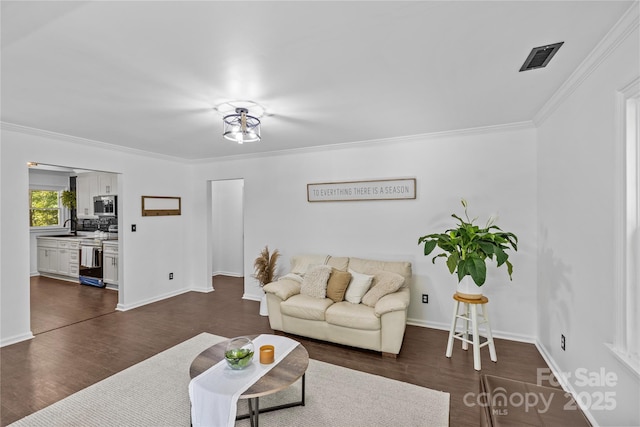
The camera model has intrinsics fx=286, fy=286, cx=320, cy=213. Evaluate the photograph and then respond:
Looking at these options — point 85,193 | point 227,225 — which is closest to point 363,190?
point 227,225

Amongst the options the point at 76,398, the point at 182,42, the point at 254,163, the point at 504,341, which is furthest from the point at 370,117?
the point at 76,398

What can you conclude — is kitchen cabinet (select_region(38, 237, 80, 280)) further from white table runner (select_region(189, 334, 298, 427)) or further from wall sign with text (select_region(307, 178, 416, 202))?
white table runner (select_region(189, 334, 298, 427))

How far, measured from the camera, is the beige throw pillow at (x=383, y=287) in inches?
129

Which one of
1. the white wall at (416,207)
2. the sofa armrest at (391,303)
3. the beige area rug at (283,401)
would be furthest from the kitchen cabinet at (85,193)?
the sofa armrest at (391,303)

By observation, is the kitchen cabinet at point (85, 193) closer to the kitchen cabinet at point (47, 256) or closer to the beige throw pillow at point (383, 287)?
the kitchen cabinet at point (47, 256)

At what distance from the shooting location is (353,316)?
122 inches

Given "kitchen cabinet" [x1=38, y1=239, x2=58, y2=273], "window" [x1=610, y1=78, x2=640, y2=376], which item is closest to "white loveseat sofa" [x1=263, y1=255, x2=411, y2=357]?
"window" [x1=610, y1=78, x2=640, y2=376]

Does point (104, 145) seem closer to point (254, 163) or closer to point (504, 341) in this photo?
point (254, 163)

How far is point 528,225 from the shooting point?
11.1ft

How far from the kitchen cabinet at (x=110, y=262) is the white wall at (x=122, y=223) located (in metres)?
1.21

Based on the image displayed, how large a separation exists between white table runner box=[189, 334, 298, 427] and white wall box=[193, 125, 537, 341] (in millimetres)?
2484

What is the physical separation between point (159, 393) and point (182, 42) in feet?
8.90

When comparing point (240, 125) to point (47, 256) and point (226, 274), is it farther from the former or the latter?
Result: point (47, 256)

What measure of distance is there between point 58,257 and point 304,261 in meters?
6.11
